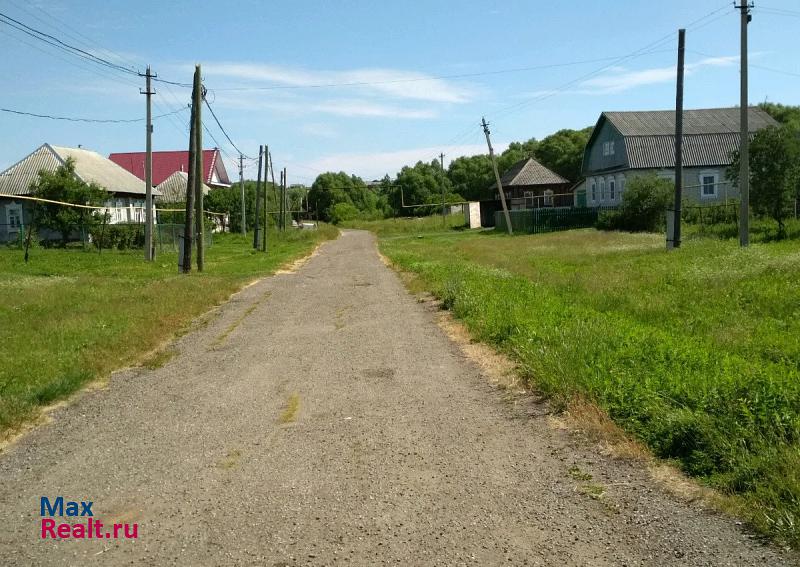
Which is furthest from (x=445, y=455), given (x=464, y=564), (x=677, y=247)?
(x=677, y=247)

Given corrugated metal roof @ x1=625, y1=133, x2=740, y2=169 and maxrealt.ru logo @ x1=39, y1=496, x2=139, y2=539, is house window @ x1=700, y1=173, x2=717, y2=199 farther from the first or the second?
maxrealt.ru logo @ x1=39, y1=496, x2=139, y2=539

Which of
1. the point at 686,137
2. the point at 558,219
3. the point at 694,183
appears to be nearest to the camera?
the point at 694,183

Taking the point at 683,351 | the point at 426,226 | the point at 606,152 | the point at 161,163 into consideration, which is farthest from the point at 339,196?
the point at 683,351

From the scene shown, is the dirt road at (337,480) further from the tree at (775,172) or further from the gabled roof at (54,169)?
the gabled roof at (54,169)

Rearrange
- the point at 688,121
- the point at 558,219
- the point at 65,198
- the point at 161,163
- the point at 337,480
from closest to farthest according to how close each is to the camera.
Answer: the point at 337,480
the point at 65,198
the point at 558,219
the point at 688,121
the point at 161,163

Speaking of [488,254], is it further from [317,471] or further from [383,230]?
[383,230]

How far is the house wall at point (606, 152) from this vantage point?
174ft

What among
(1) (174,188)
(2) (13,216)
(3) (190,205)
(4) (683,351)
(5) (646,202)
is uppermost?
(1) (174,188)

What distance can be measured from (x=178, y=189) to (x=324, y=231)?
45.9 feet

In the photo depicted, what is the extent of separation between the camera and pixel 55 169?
46.6 metres

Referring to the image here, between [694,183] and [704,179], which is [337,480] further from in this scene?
[704,179]

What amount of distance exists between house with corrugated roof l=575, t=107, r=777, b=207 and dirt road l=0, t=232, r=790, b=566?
42749 mm

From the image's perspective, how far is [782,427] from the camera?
560 centimetres

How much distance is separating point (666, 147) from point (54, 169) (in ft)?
125
